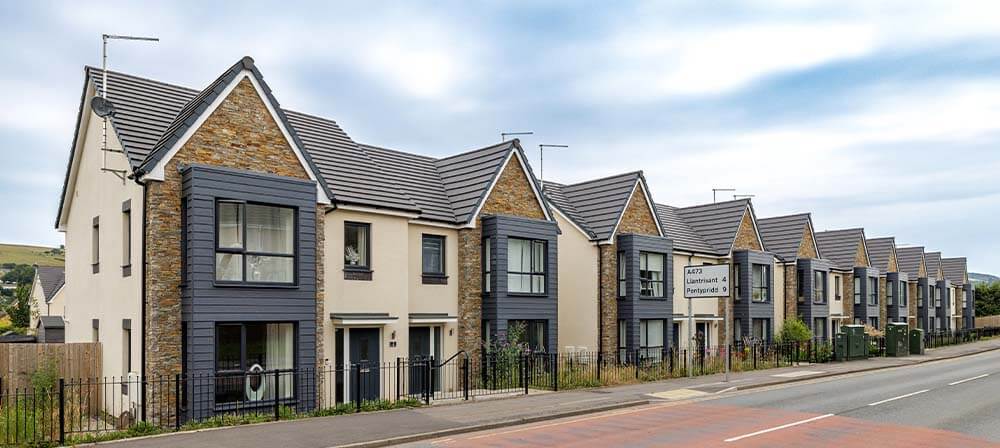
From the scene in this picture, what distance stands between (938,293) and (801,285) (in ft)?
109

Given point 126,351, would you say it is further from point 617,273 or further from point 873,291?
point 873,291

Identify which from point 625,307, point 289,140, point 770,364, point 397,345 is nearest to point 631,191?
point 625,307

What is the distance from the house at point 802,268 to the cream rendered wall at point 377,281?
2544 centimetres

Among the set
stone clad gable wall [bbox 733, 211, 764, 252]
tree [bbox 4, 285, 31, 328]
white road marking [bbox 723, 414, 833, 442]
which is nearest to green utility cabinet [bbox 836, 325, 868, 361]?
stone clad gable wall [bbox 733, 211, 764, 252]

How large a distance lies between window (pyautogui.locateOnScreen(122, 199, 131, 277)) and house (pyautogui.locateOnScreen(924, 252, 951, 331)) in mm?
65653

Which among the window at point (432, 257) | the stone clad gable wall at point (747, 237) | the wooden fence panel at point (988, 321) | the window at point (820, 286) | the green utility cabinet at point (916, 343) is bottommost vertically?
the wooden fence panel at point (988, 321)

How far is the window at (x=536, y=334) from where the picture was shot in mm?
26641

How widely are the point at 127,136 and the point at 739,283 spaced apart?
96.0ft

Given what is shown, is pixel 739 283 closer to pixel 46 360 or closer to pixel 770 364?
pixel 770 364

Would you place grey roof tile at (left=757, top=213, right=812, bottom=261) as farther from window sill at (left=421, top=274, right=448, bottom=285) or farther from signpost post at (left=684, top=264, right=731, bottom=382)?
window sill at (left=421, top=274, right=448, bottom=285)

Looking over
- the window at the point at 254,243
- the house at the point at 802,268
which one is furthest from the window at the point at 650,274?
the window at the point at 254,243

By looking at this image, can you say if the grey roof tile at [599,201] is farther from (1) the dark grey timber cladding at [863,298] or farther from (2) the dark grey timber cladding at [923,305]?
(2) the dark grey timber cladding at [923,305]

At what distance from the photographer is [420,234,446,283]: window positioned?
24359mm

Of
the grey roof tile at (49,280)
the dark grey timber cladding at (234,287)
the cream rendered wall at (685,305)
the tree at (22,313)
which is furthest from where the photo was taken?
the tree at (22,313)
